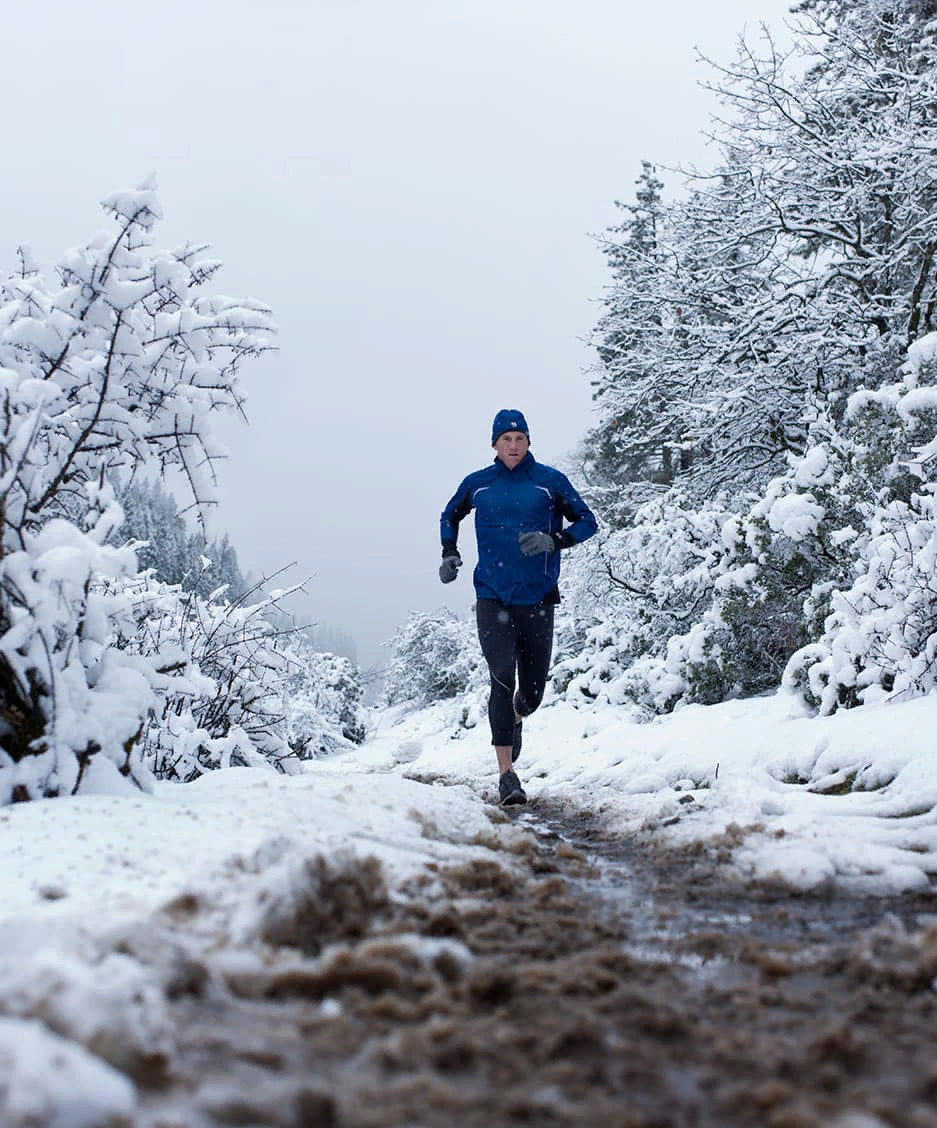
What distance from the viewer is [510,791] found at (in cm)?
504

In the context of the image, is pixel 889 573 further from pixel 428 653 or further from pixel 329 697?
pixel 428 653

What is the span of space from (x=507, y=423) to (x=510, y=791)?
7.20 ft

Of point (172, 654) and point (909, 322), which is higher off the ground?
point (909, 322)

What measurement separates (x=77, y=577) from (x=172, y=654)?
904mm

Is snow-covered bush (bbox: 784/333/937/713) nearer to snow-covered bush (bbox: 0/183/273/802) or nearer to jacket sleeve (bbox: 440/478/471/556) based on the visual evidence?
jacket sleeve (bbox: 440/478/471/556)

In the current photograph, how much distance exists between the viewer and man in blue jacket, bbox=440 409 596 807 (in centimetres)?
518

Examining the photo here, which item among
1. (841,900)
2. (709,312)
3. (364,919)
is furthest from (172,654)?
(709,312)

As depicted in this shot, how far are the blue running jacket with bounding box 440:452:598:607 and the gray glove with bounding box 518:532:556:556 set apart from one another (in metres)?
0.15

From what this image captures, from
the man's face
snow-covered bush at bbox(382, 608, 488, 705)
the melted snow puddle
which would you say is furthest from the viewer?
snow-covered bush at bbox(382, 608, 488, 705)

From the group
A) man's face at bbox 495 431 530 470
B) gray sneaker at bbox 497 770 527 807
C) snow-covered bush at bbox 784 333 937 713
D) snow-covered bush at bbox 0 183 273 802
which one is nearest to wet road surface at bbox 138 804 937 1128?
snow-covered bush at bbox 0 183 273 802

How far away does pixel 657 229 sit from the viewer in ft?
63.9

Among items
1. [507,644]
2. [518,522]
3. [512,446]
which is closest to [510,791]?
[507,644]

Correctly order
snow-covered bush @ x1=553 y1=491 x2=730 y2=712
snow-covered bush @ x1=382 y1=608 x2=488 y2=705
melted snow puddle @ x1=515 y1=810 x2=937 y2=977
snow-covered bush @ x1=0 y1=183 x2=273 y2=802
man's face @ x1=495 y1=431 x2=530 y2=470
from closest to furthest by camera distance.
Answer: melted snow puddle @ x1=515 y1=810 x2=937 y2=977 → snow-covered bush @ x1=0 y1=183 x2=273 y2=802 → man's face @ x1=495 y1=431 x2=530 y2=470 → snow-covered bush @ x1=553 y1=491 x2=730 y2=712 → snow-covered bush @ x1=382 y1=608 x2=488 y2=705

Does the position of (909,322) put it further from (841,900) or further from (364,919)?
(364,919)
